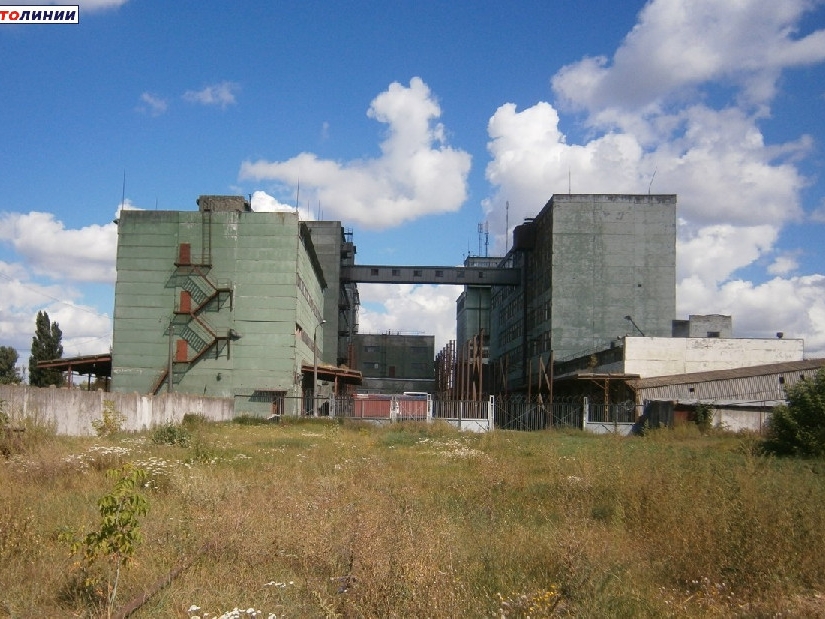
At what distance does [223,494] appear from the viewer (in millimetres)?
10172

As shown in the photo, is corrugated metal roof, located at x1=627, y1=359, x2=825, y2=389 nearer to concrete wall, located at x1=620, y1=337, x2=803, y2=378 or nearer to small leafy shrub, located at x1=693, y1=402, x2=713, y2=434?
concrete wall, located at x1=620, y1=337, x2=803, y2=378

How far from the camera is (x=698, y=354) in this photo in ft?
142

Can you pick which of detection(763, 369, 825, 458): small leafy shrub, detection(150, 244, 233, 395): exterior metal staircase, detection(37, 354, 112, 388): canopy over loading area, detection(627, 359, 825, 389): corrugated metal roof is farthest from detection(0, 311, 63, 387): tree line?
detection(763, 369, 825, 458): small leafy shrub

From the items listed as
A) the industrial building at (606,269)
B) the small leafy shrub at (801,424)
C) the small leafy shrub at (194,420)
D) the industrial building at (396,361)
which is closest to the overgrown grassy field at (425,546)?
the small leafy shrub at (801,424)

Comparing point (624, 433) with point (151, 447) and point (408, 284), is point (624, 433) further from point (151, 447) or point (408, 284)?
point (408, 284)

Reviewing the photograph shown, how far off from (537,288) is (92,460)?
47.3m

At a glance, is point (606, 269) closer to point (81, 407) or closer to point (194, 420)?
point (194, 420)

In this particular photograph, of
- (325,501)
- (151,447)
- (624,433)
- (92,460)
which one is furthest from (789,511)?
(624,433)

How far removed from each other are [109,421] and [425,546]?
17.9 m

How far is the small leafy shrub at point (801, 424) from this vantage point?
21.0m

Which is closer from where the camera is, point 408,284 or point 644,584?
point 644,584

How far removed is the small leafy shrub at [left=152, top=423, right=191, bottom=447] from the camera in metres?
19.5

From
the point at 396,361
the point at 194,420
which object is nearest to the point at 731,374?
the point at 194,420

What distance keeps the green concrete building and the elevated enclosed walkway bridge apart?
732 inches
